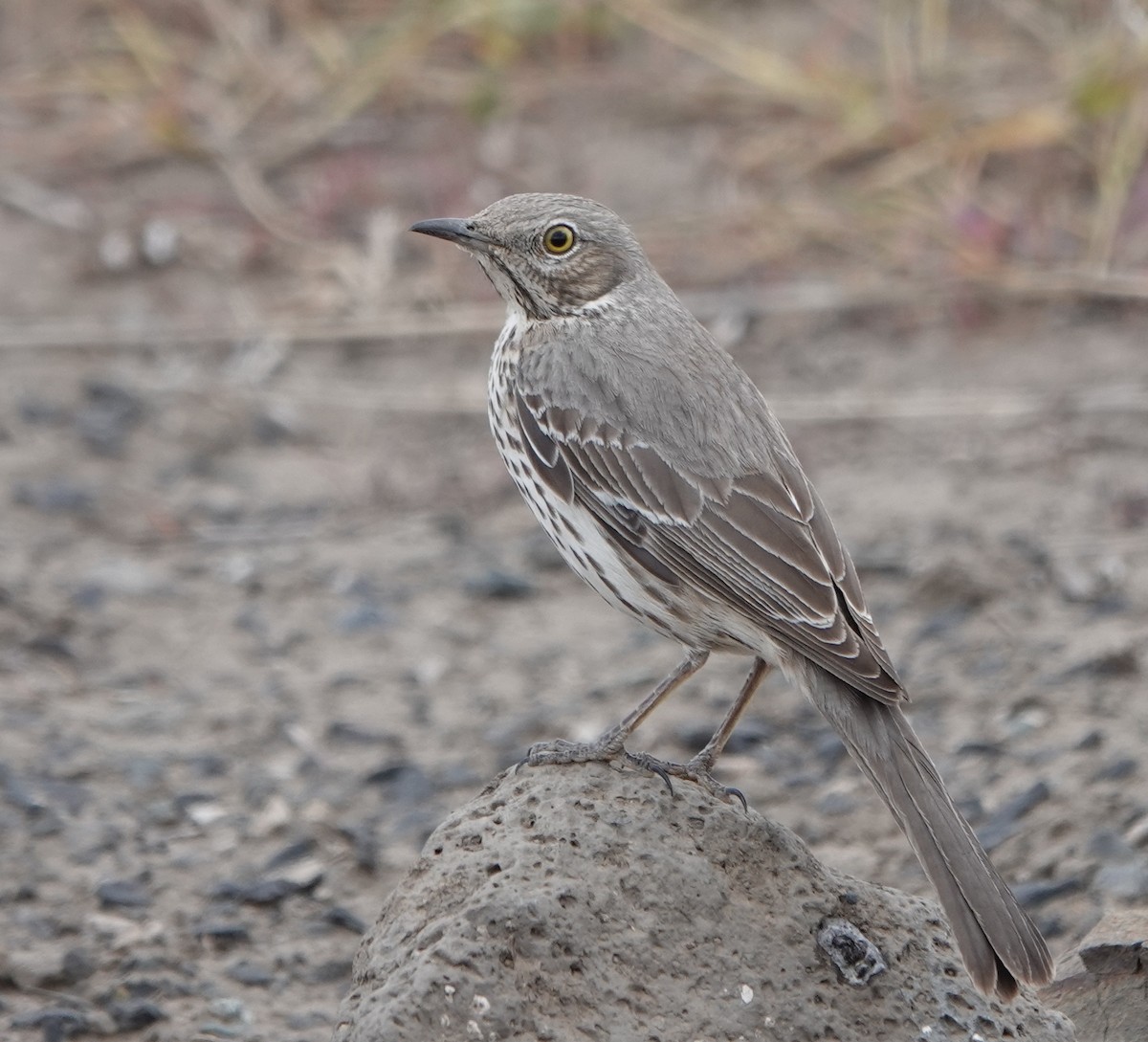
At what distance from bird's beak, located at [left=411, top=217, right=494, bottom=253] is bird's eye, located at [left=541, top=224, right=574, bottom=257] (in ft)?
0.56

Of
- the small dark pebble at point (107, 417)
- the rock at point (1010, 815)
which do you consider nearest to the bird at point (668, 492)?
the rock at point (1010, 815)

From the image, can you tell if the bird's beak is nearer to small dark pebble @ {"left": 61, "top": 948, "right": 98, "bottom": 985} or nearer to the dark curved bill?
the dark curved bill

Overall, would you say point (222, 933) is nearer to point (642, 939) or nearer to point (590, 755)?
point (590, 755)

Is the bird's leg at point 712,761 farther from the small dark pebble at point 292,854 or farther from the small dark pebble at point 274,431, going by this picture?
the small dark pebble at point 274,431

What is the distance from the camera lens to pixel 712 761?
4.86 meters

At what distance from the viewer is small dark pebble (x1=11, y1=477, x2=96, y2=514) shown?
893 cm

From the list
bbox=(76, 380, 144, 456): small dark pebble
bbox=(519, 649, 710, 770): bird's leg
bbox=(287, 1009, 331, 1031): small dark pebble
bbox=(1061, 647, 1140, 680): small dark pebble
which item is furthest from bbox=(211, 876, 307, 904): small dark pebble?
bbox=(76, 380, 144, 456): small dark pebble

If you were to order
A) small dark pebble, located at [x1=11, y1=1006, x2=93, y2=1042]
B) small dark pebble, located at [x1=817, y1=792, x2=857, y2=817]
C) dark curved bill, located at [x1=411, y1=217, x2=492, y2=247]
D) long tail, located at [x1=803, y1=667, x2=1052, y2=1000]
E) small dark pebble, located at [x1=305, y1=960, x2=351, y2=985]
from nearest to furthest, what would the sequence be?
1. long tail, located at [x1=803, y1=667, x2=1052, y2=1000]
2. small dark pebble, located at [x1=11, y1=1006, x2=93, y2=1042]
3. dark curved bill, located at [x1=411, y1=217, x2=492, y2=247]
4. small dark pebble, located at [x1=305, y1=960, x2=351, y2=985]
5. small dark pebble, located at [x1=817, y1=792, x2=857, y2=817]

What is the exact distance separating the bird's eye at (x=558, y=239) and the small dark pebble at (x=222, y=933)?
234 cm

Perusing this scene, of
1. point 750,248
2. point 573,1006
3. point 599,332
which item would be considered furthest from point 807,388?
point 573,1006

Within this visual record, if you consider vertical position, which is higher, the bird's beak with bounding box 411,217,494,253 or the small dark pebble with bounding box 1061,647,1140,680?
the bird's beak with bounding box 411,217,494,253

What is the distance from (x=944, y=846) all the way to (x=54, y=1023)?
2.55 meters

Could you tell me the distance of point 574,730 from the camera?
7145 mm

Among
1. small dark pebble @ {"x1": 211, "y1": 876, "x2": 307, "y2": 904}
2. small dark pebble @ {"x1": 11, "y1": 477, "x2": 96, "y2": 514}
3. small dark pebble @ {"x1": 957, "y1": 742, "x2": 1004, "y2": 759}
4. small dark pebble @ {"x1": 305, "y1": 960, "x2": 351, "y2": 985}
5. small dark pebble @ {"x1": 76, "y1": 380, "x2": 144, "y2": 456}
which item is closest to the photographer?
small dark pebble @ {"x1": 305, "y1": 960, "x2": 351, "y2": 985}
